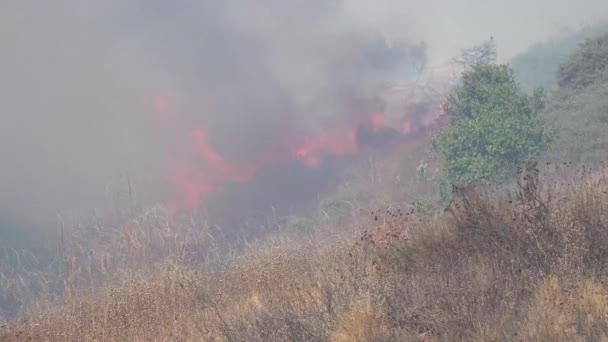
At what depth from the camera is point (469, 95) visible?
101 feet

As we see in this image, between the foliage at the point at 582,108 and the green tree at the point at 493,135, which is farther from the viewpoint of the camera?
the green tree at the point at 493,135

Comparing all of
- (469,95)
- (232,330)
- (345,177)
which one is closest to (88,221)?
(345,177)

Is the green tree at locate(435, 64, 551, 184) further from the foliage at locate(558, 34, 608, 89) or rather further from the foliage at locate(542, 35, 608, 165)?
the foliage at locate(558, 34, 608, 89)

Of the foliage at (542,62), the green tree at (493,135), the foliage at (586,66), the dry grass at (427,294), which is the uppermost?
the foliage at (542,62)

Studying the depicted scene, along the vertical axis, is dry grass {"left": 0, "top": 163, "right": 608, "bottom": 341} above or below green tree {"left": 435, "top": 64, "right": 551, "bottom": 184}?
below

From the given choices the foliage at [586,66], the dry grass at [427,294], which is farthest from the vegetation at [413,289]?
the foliage at [586,66]

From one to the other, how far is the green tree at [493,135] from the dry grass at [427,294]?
65.1 feet

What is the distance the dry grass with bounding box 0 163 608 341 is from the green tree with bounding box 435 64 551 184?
19845 millimetres

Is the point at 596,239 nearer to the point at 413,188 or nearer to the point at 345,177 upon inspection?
the point at 413,188

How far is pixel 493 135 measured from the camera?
26.4m

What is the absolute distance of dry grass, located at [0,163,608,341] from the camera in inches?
160

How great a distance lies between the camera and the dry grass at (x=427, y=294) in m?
4.07

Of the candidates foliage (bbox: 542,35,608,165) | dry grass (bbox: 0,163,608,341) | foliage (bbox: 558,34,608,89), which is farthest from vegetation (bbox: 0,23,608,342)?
foliage (bbox: 558,34,608,89)

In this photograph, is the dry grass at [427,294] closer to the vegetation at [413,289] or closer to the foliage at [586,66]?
the vegetation at [413,289]
